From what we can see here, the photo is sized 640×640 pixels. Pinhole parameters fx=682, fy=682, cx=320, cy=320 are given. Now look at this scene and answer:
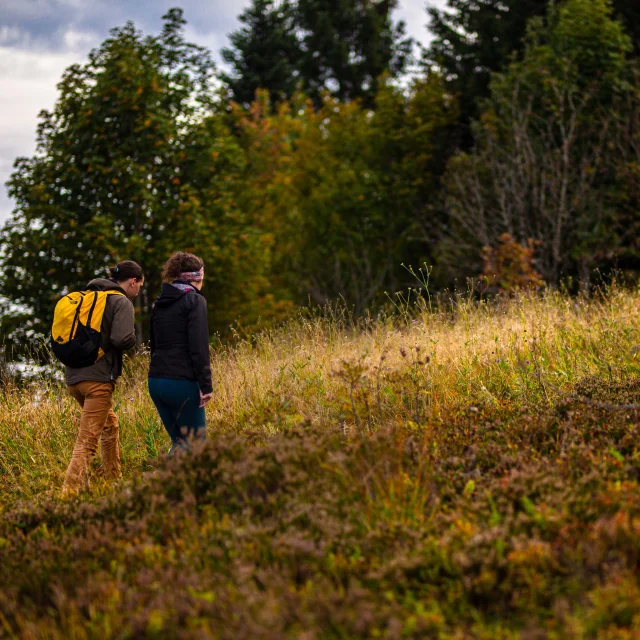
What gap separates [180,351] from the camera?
17.7ft

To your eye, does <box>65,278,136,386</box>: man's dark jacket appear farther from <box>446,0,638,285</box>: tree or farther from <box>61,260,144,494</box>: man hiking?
<box>446,0,638,285</box>: tree

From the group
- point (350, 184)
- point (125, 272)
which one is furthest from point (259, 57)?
point (125, 272)

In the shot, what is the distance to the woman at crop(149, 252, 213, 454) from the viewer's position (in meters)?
5.33

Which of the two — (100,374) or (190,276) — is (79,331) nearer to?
(100,374)

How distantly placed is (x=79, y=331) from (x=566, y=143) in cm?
1539

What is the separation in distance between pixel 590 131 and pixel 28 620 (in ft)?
59.6

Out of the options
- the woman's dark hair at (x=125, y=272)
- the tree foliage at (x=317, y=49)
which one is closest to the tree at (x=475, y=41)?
the tree foliage at (x=317, y=49)

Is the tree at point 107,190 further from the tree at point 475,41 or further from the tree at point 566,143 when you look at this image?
the tree at point 475,41

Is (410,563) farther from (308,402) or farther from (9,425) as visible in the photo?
(9,425)

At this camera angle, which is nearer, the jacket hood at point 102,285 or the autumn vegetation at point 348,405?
the autumn vegetation at point 348,405

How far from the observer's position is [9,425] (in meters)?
7.64

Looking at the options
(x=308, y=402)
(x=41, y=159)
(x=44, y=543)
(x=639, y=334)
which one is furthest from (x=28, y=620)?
(x=41, y=159)

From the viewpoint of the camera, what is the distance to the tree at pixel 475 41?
908 inches

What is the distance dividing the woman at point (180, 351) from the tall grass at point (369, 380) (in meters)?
0.52
